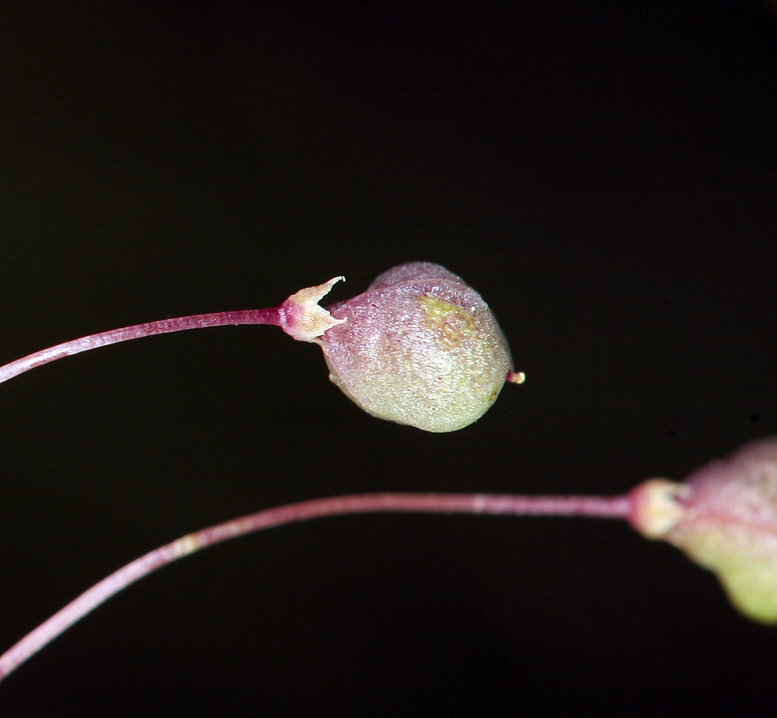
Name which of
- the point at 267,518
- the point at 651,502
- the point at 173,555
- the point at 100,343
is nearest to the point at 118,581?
the point at 173,555

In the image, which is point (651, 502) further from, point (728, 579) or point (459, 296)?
point (459, 296)

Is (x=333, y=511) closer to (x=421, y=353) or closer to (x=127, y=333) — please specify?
(x=421, y=353)

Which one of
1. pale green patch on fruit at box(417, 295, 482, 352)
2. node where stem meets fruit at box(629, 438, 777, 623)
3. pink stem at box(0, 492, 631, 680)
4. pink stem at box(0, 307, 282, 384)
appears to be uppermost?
pink stem at box(0, 307, 282, 384)

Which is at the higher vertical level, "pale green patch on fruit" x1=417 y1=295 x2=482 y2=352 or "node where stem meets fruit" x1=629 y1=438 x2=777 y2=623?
"pale green patch on fruit" x1=417 y1=295 x2=482 y2=352

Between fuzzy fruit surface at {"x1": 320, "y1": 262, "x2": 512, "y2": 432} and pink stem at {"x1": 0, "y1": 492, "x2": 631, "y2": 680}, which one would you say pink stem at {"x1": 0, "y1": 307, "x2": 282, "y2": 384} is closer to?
fuzzy fruit surface at {"x1": 320, "y1": 262, "x2": 512, "y2": 432}

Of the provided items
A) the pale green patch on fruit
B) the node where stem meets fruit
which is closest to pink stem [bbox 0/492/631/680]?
the node where stem meets fruit

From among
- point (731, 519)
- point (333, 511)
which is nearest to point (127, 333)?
point (333, 511)
